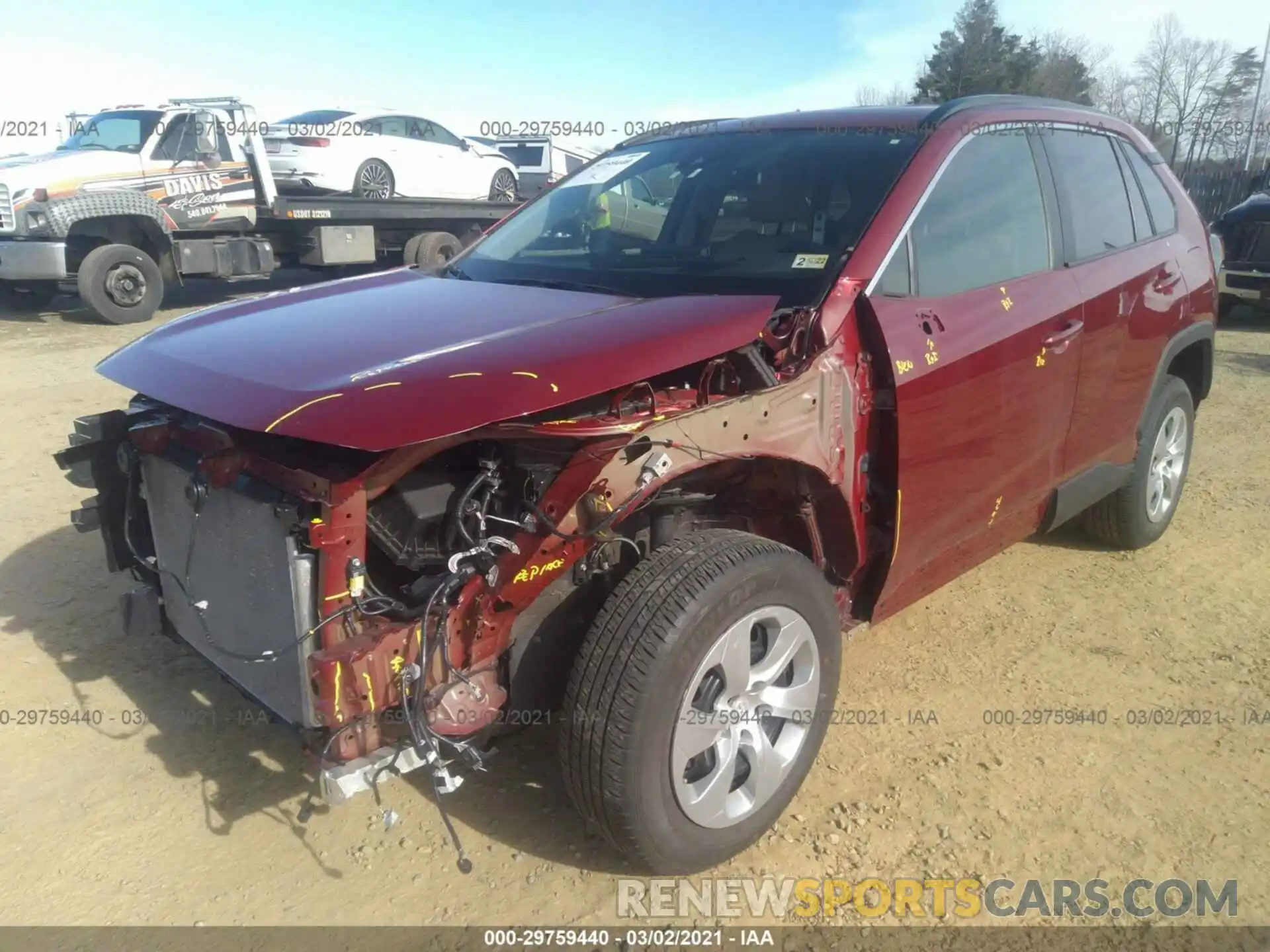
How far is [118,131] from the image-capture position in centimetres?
1124

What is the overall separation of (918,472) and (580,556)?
1141mm

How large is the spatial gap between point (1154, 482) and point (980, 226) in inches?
76.0

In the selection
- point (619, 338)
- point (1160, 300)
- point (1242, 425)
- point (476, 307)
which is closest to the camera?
point (619, 338)

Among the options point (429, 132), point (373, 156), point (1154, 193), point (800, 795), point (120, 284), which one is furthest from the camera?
point (429, 132)

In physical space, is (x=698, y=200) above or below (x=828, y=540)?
above

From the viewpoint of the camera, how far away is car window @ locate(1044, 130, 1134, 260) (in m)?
3.54

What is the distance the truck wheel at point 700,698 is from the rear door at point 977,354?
20.1 inches

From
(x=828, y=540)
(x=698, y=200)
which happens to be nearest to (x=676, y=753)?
(x=828, y=540)

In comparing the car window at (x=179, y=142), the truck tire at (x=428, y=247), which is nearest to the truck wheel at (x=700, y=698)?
the car window at (x=179, y=142)

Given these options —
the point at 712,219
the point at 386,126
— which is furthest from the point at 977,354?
the point at 386,126

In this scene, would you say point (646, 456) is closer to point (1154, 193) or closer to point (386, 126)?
point (1154, 193)

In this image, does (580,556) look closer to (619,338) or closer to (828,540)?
(619,338)

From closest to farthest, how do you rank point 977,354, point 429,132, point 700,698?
1. point 700,698
2. point 977,354
3. point 429,132

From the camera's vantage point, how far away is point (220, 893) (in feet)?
7.95
